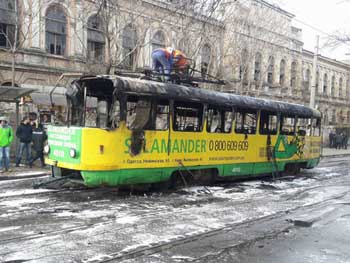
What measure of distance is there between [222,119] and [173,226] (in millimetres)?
5166

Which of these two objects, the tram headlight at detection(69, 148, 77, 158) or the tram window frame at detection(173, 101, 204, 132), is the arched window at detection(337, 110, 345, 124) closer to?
the tram window frame at detection(173, 101, 204, 132)

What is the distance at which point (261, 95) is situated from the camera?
129ft

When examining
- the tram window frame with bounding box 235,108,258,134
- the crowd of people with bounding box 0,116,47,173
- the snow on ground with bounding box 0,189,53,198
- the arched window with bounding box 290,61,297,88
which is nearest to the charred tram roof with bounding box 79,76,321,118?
the tram window frame with bounding box 235,108,258,134

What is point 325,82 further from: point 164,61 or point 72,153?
point 72,153

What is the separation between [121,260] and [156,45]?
23.6 meters

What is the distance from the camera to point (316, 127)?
1745 centimetres

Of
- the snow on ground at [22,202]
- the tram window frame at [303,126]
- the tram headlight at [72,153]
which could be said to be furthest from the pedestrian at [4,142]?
A: the tram window frame at [303,126]

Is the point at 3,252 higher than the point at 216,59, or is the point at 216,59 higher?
the point at 216,59

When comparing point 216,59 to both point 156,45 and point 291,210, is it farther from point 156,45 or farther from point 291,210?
point 291,210

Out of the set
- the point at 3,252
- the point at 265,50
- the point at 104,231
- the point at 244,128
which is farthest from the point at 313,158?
the point at 265,50

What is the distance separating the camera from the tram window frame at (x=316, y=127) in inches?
676

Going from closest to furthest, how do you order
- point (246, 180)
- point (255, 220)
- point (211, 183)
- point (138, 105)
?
point (255, 220) < point (138, 105) < point (211, 183) < point (246, 180)

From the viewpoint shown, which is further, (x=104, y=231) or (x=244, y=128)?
(x=244, y=128)

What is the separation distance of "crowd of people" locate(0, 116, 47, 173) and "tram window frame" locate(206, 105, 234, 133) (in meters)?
6.53
